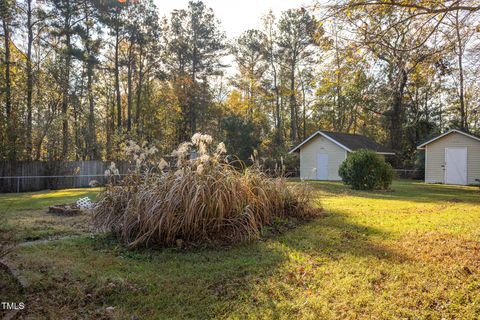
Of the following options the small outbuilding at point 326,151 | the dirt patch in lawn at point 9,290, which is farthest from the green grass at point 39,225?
the small outbuilding at point 326,151

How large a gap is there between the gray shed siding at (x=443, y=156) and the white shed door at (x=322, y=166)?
5.98m

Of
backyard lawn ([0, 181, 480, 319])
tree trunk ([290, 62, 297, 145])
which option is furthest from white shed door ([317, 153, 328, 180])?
backyard lawn ([0, 181, 480, 319])

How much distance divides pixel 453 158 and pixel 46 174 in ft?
73.9

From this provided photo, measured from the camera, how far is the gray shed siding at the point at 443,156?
61.5 feet

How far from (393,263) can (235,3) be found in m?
5.25

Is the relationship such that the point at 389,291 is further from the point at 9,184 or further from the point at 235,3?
the point at 9,184

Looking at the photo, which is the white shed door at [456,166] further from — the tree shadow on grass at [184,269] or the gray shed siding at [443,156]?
the tree shadow on grass at [184,269]

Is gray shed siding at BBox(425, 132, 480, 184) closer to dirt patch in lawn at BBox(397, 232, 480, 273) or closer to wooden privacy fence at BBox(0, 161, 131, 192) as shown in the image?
dirt patch in lawn at BBox(397, 232, 480, 273)

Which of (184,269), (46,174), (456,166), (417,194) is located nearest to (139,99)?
(46,174)

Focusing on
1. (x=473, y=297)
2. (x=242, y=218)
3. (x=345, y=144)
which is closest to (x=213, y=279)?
(x=242, y=218)

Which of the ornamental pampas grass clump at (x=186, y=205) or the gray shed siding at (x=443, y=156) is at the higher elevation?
the gray shed siding at (x=443, y=156)

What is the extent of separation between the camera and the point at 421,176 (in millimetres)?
24578

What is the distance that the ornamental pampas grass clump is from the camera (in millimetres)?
4879

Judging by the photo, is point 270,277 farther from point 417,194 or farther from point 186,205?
point 417,194
